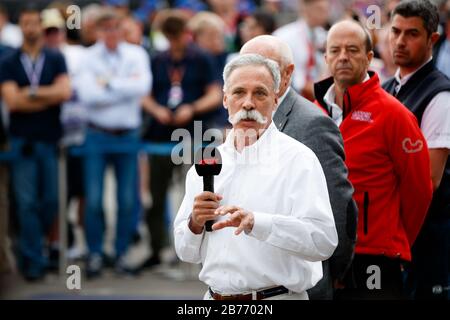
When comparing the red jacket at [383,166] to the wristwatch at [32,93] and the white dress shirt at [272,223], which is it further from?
the wristwatch at [32,93]

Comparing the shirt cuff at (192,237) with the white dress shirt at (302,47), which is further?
the white dress shirt at (302,47)

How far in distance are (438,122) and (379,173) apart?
567mm

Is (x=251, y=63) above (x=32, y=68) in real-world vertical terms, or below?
below

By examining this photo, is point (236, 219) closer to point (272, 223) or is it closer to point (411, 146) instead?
point (272, 223)

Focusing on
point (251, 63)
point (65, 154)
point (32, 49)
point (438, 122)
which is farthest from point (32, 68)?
point (251, 63)

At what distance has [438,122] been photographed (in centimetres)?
660

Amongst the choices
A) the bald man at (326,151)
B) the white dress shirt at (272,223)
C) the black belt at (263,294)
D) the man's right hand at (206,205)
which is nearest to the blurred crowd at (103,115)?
the bald man at (326,151)

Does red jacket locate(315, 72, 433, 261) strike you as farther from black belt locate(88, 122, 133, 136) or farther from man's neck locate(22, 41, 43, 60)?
man's neck locate(22, 41, 43, 60)

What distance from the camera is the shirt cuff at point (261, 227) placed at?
15.8 ft

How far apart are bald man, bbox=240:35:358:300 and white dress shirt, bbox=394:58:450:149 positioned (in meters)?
0.89

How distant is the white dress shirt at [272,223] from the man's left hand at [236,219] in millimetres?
96

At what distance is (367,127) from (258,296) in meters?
1.68

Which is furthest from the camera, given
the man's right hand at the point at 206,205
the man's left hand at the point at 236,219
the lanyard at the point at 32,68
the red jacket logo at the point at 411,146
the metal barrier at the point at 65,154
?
the metal barrier at the point at 65,154

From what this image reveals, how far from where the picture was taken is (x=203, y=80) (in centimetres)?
1193
